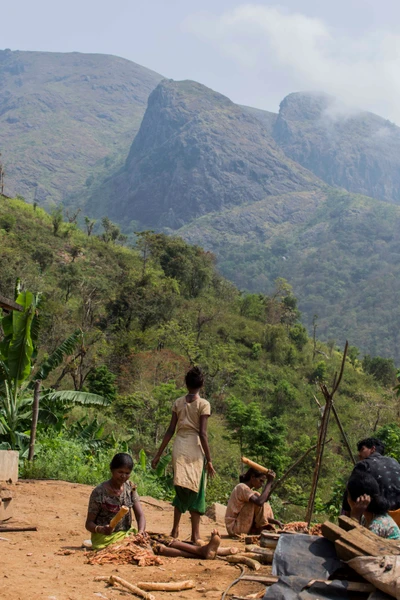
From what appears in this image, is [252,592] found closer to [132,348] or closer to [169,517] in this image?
[169,517]

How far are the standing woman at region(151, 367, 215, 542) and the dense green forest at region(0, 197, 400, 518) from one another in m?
4.28

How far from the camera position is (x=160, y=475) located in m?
12.0

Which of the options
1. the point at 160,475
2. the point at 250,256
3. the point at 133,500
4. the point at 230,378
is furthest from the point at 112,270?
the point at 250,256

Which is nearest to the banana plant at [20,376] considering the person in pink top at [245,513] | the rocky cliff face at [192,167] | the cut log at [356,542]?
the person in pink top at [245,513]

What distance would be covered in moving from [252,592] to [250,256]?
401 feet

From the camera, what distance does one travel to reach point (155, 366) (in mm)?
25391

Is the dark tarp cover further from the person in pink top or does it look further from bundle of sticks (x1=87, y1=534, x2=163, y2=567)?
the person in pink top

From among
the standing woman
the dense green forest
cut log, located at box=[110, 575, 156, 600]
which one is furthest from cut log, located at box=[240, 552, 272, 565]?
the dense green forest

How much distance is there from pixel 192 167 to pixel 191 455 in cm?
15669

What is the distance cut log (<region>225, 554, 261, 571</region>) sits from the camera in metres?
4.65

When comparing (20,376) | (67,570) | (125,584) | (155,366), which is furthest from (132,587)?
(155,366)

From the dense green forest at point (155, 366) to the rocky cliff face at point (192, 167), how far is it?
100130 millimetres

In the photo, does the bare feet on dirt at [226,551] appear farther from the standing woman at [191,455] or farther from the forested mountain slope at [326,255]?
the forested mountain slope at [326,255]

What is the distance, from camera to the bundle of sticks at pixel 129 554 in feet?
15.5
